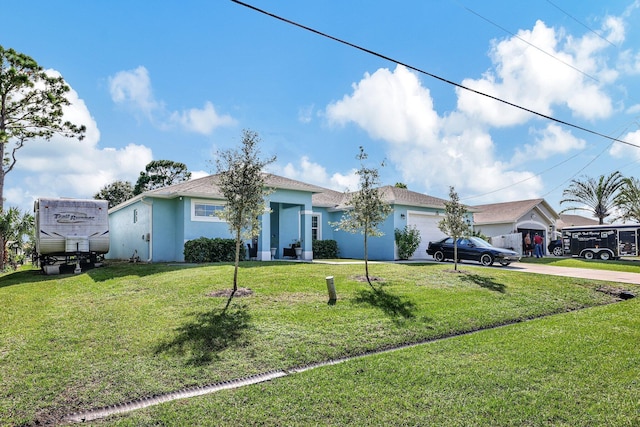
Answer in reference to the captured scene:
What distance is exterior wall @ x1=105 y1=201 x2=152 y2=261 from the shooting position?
62.3 ft

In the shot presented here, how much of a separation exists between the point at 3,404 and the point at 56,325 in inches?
128

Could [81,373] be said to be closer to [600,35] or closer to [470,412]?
[470,412]

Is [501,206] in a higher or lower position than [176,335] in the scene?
higher

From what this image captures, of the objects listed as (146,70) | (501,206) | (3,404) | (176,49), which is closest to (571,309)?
(3,404)

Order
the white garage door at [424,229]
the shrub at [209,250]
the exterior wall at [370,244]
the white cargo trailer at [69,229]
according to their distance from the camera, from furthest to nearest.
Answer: the white garage door at [424,229], the exterior wall at [370,244], the shrub at [209,250], the white cargo trailer at [69,229]

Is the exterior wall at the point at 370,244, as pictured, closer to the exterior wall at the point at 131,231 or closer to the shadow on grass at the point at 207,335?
the exterior wall at the point at 131,231

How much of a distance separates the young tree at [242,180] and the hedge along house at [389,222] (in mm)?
11984

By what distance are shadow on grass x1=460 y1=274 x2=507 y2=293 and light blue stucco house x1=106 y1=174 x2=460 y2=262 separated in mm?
6789

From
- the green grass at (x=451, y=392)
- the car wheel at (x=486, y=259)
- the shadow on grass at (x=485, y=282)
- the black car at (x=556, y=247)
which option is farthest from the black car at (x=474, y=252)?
the black car at (x=556, y=247)

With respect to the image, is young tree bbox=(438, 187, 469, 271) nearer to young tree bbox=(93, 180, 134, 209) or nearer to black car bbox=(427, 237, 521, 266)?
black car bbox=(427, 237, 521, 266)

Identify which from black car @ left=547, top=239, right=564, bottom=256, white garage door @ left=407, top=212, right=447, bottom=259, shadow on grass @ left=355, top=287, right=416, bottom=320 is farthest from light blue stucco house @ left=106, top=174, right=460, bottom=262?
black car @ left=547, top=239, right=564, bottom=256

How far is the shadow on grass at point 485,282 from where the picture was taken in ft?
38.8

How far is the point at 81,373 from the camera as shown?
207 inches

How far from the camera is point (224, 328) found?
23.6 ft
